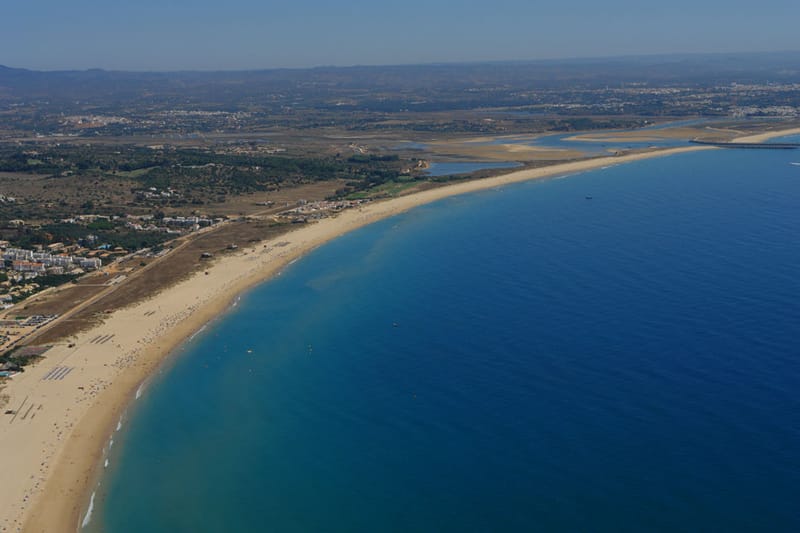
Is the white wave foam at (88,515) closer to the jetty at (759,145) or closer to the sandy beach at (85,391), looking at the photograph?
the sandy beach at (85,391)

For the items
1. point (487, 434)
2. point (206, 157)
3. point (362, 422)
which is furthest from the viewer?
point (206, 157)

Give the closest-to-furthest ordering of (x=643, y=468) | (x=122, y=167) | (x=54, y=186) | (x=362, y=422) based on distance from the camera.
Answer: (x=643, y=468) → (x=362, y=422) → (x=54, y=186) → (x=122, y=167)

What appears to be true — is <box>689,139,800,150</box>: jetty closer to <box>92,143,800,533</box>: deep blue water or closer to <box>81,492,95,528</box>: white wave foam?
<box>92,143,800,533</box>: deep blue water

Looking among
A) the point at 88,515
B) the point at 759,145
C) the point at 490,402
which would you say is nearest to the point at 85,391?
the point at 88,515

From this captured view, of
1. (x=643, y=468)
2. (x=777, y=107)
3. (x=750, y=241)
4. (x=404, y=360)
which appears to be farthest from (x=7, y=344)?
(x=777, y=107)

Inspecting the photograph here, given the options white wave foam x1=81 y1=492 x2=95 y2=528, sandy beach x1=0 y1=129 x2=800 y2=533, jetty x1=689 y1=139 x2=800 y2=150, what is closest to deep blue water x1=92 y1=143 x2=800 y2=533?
white wave foam x1=81 y1=492 x2=95 y2=528

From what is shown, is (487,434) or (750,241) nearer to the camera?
(487,434)

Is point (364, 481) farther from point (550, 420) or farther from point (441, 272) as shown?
point (441, 272)

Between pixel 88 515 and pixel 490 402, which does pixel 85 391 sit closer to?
pixel 88 515
